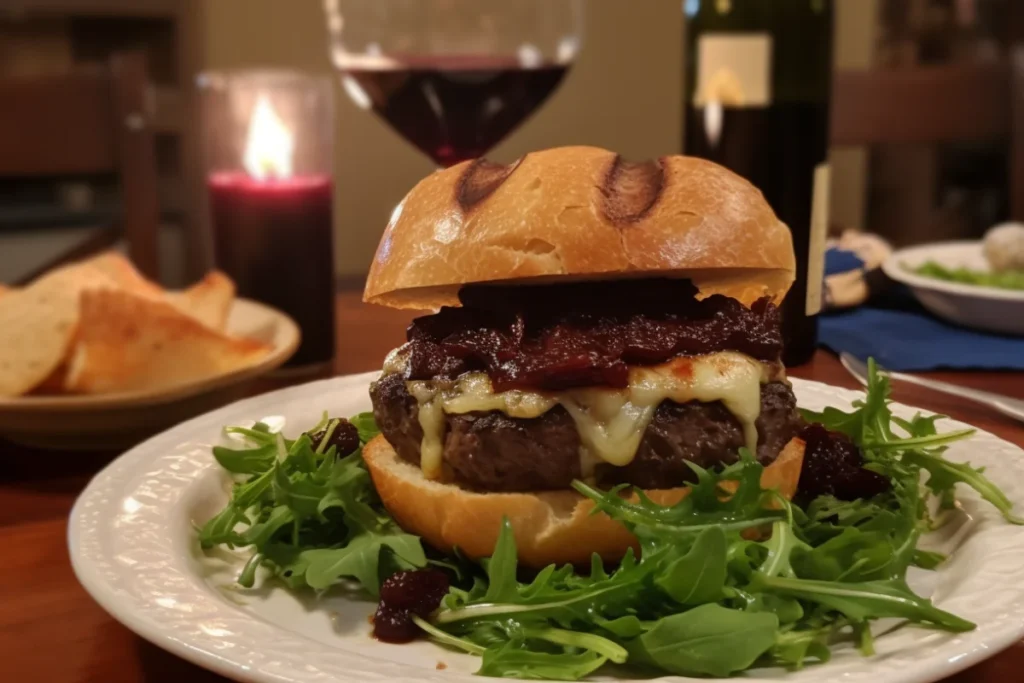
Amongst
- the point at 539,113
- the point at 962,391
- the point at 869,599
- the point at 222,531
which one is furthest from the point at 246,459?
the point at 539,113

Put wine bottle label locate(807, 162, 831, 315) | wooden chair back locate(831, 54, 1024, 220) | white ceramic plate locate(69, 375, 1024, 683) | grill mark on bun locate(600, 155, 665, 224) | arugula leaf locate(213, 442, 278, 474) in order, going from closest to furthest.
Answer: white ceramic plate locate(69, 375, 1024, 683)
grill mark on bun locate(600, 155, 665, 224)
arugula leaf locate(213, 442, 278, 474)
wine bottle label locate(807, 162, 831, 315)
wooden chair back locate(831, 54, 1024, 220)

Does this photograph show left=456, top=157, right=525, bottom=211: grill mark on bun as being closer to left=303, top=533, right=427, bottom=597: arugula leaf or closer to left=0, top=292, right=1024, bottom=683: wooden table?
left=303, top=533, right=427, bottom=597: arugula leaf

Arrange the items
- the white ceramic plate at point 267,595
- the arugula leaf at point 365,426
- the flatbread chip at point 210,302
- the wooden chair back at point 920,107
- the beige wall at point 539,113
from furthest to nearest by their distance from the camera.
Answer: the beige wall at point 539,113 → the wooden chair back at point 920,107 → the flatbread chip at point 210,302 → the arugula leaf at point 365,426 → the white ceramic plate at point 267,595

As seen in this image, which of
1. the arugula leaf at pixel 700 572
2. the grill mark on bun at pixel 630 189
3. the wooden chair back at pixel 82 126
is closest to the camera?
the arugula leaf at pixel 700 572

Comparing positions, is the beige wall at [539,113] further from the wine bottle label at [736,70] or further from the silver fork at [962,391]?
the silver fork at [962,391]

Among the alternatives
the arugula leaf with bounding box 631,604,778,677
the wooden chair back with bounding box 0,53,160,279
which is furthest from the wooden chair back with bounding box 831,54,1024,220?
the arugula leaf with bounding box 631,604,778,677

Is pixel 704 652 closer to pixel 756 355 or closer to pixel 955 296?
pixel 756 355

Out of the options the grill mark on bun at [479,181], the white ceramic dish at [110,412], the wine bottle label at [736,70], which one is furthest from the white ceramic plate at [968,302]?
the white ceramic dish at [110,412]
